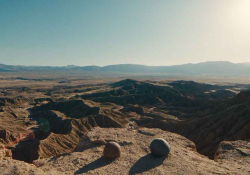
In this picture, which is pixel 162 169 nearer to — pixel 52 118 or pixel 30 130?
pixel 30 130

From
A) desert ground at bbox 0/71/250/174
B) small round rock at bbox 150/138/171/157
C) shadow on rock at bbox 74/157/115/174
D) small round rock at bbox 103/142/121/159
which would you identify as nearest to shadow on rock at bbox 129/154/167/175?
desert ground at bbox 0/71/250/174

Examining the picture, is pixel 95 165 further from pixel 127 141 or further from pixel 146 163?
pixel 127 141

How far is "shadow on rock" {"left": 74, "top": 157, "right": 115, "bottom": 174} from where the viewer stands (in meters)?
14.4

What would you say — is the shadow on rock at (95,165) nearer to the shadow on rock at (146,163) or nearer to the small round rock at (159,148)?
the shadow on rock at (146,163)

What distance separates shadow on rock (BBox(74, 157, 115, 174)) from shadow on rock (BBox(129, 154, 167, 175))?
216cm

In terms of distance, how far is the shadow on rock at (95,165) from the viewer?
14352 millimetres

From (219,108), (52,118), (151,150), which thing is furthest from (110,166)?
(52,118)

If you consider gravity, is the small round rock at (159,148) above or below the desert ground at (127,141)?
above

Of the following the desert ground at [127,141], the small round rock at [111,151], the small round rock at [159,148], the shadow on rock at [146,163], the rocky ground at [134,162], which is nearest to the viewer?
the rocky ground at [134,162]

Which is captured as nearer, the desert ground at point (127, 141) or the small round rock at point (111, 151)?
the desert ground at point (127, 141)

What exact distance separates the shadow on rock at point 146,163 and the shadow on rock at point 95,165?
7.10 ft

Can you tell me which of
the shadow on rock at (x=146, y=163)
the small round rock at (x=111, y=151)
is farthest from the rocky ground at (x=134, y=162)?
the small round rock at (x=111, y=151)

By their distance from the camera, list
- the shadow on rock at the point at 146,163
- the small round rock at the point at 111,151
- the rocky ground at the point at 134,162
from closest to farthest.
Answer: the rocky ground at the point at 134,162
the shadow on rock at the point at 146,163
the small round rock at the point at 111,151

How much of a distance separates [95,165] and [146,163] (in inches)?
159
